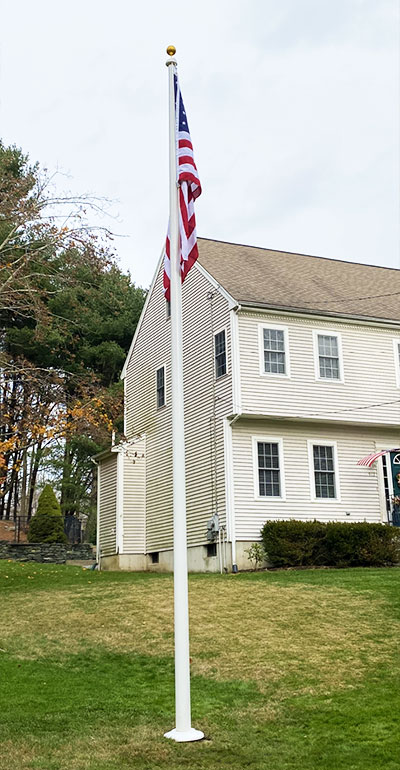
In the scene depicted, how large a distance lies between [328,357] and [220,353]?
283 centimetres

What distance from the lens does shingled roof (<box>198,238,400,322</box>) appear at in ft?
65.2

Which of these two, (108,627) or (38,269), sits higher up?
(38,269)

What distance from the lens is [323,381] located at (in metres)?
19.5

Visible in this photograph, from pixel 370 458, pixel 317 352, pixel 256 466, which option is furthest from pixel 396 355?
pixel 256 466

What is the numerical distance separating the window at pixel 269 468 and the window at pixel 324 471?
91cm

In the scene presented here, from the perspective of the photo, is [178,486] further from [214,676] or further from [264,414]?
[264,414]

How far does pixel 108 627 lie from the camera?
1129 cm

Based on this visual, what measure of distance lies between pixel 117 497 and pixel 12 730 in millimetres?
15398

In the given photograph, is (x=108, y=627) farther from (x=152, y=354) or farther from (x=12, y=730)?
(x=152, y=354)

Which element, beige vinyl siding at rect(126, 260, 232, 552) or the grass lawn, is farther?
beige vinyl siding at rect(126, 260, 232, 552)

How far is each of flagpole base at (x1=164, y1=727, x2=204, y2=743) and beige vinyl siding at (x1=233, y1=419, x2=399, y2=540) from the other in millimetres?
10951

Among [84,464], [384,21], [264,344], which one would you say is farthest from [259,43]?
[84,464]

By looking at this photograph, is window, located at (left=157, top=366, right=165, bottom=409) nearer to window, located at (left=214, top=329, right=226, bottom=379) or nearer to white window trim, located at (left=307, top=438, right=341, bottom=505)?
window, located at (left=214, top=329, right=226, bottom=379)

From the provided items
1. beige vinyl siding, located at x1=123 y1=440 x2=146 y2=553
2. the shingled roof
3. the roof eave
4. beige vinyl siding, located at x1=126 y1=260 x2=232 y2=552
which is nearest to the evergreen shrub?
beige vinyl siding, located at x1=126 y1=260 x2=232 y2=552
